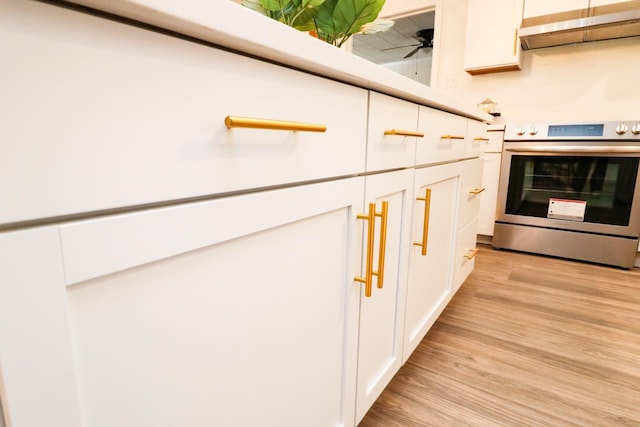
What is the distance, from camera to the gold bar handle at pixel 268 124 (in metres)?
0.38

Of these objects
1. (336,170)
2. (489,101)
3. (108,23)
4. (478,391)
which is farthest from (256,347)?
(489,101)

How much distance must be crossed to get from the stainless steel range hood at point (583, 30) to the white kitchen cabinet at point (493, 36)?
103 millimetres

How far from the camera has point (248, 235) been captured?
0.46m

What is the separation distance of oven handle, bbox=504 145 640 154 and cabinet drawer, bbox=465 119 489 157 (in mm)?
806

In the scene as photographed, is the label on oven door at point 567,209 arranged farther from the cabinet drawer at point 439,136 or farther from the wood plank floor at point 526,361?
the cabinet drawer at point 439,136

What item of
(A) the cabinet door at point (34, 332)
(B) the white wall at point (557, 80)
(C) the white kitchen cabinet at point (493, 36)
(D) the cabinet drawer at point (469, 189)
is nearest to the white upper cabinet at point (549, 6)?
(C) the white kitchen cabinet at point (493, 36)

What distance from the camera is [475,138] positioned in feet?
5.01

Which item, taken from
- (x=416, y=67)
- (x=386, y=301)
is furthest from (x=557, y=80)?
(x=416, y=67)

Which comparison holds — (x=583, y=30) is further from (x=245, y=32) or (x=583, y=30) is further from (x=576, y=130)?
(x=245, y=32)

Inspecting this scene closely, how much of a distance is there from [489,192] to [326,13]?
81.6 inches

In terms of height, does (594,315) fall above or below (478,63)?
below

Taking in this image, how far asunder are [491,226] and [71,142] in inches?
106

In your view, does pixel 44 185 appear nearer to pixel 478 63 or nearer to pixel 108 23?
pixel 108 23

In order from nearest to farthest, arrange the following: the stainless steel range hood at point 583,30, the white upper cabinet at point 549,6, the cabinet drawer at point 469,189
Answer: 1. the cabinet drawer at point 469,189
2. the stainless steel range hood at point 583,30
3. the white upper cabinet at point 549,6
